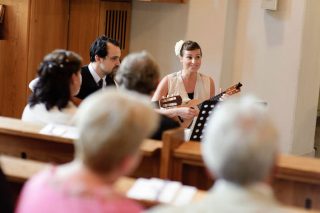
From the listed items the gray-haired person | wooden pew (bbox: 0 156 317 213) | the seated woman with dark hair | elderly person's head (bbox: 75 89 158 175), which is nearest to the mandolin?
the seated woman with dark hair

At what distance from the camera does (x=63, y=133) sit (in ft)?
9.79

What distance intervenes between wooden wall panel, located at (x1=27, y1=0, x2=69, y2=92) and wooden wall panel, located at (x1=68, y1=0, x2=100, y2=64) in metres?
0.08

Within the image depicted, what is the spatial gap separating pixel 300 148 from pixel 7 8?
9.90ft

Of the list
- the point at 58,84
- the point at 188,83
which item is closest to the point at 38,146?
the point at 58,84

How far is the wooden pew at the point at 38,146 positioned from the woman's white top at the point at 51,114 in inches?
2.8

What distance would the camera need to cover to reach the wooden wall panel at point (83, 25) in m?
6.06

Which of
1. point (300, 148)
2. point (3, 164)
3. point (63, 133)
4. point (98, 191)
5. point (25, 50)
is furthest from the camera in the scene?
point (300, 148)

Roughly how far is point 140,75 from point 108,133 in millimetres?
1273

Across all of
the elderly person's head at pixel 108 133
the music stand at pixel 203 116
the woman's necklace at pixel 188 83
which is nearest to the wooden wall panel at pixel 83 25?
the woman's necklace at pixel 188 83

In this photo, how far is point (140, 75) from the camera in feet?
9.57

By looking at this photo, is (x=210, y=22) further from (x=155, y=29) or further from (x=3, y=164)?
(x=3, y=164)

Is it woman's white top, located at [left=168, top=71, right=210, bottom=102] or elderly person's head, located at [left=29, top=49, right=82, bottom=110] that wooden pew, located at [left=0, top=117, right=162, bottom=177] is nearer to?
elderly person's head, located at [left=29, top=49, right=82, bottom=110]

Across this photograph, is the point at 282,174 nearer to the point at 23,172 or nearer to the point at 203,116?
the point at 23,172

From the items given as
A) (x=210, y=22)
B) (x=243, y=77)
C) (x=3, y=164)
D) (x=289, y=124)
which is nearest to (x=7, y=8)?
(x=210, y=22)
